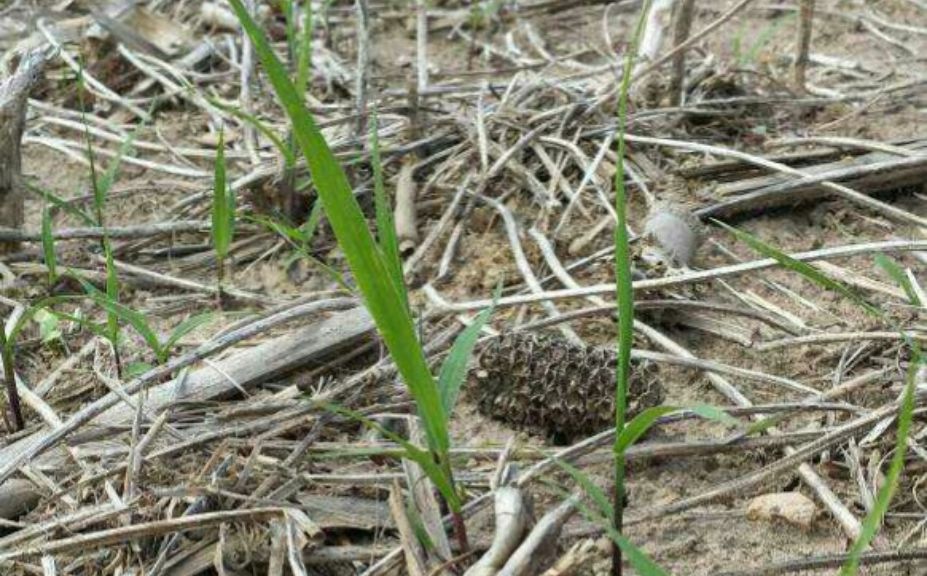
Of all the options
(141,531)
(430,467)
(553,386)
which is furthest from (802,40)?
(141,531)

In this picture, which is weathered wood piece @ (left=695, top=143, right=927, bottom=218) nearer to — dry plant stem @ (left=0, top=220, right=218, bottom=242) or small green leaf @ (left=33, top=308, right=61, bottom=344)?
dry plant stem @ (left=0, top=220, right=218, bottom=242)

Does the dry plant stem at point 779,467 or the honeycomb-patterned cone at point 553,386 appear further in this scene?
the honeycomb-patterned cone at point 553,386

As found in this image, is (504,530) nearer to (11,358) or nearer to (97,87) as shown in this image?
(11,358)

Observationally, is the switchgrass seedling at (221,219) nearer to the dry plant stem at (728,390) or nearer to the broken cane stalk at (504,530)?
the dry plant stem at (728,390)

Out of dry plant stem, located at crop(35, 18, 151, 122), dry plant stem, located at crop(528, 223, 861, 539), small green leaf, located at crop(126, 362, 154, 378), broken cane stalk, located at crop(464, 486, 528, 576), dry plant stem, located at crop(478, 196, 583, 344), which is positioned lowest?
dry plant stem, located at crop(528, 223, 861, 539)

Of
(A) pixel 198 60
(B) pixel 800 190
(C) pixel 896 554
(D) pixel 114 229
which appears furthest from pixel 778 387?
(A) pixel 198 60

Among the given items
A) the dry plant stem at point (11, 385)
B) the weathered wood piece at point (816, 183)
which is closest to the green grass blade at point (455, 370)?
the dry plant stem at point (11, 385)

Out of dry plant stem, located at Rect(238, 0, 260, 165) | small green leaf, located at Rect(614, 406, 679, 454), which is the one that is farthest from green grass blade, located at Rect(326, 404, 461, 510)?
dry plant stem, located at Rect(238, 0, 260, 165)

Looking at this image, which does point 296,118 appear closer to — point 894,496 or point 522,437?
point 522,437
